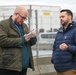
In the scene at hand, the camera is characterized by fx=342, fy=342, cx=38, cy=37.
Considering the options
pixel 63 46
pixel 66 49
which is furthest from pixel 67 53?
pixel 63 46

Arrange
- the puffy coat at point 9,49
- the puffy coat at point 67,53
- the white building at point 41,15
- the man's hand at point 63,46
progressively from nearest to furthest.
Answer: the puffy coat at point 9,49 → the man's hand at point 63,46 → the puffy coat at point 67,53 → the white building at point 41,15

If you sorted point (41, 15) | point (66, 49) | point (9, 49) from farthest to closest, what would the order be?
point (41, 15) → point (66, 49) → point (9, 49)

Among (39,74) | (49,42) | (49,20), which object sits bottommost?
(39,74)

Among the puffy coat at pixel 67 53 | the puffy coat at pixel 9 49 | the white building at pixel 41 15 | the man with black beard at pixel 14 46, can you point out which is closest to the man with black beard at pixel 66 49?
the puffy coat at pixel 67 53

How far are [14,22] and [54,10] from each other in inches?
196

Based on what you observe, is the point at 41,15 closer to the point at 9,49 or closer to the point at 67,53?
the point at 67,53

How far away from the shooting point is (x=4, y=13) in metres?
10.1

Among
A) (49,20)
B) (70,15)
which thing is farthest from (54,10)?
(70,15)

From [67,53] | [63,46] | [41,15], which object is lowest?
[67,53]

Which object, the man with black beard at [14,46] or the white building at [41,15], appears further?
the white building at [41,15]

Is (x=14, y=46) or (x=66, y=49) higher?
(x=14, y=46)

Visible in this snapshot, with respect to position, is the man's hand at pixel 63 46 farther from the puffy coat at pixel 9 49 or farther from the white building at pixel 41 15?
the white building at pixel 41 15

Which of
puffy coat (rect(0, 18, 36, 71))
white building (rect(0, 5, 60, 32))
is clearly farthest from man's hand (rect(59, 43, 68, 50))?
white building (rect(0, 5, 60, 32))

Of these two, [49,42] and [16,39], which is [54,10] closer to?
[49,42]
